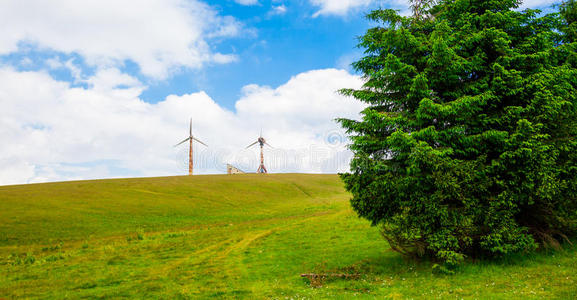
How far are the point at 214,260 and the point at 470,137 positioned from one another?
61.6 ft

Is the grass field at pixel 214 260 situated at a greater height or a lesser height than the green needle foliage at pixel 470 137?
lesser

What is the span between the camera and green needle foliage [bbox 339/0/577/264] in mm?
16219

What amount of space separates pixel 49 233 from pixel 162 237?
1529cm

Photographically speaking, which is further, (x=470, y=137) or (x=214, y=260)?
(x=214, y=260)

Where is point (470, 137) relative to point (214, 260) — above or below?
above

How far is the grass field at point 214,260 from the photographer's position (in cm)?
1545

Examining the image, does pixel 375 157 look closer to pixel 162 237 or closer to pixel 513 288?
pixel 513 288

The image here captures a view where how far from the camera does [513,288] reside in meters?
13.9

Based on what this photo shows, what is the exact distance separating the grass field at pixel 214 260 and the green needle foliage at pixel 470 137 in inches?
69.8

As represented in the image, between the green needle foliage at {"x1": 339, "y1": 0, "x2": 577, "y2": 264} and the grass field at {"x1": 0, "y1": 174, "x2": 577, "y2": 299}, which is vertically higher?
the green needle foliage at {"x1": 339, "y1": 0, "x2": 577, "y2": 264}

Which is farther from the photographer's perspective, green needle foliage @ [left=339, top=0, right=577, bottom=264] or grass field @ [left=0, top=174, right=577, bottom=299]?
green needle foliage @ [left=339, top=0, right=577, bottom=264]

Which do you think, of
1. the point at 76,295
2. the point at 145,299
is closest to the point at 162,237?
the point at 76,295

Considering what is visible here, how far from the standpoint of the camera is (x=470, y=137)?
1691 cm

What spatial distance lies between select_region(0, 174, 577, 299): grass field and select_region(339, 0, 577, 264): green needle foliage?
5.81 ft
